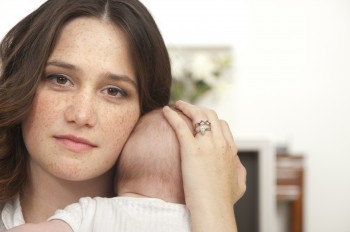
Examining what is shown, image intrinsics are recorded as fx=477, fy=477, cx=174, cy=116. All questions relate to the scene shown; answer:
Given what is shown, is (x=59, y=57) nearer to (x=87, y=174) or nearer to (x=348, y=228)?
(x=87, y=174)

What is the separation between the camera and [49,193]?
50.8 inches

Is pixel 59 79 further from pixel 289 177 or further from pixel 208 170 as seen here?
pixel 289 177

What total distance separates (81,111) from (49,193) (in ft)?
1.02

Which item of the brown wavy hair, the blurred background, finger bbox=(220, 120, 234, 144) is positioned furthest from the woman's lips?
the blurred background

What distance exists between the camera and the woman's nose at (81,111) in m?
1.10

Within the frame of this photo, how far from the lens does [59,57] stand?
1156 mm

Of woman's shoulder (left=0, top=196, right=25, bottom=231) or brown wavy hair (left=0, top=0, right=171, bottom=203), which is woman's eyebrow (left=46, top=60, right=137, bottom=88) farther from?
woman's shoulder (left=0, top=196, right=25, bottom=231)

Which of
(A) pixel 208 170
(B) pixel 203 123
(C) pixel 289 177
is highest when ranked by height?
(B) pixel 203 123

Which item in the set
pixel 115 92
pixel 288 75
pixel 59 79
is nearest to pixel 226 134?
pixel 115 92

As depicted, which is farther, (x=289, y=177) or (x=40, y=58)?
(x=289, y=177)

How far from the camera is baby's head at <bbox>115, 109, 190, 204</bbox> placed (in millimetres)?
1170

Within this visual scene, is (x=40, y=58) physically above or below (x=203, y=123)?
above

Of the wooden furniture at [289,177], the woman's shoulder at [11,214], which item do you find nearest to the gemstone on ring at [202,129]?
the woman's shoulder at [11,214]

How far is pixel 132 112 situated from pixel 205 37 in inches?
124
